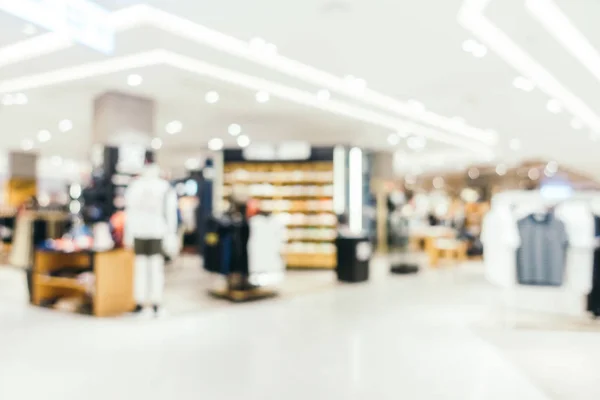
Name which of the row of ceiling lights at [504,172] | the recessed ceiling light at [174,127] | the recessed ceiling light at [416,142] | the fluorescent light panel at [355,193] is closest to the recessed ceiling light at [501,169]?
the row of ceiling lights at [504,172]

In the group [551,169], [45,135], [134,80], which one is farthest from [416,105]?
[551,169]

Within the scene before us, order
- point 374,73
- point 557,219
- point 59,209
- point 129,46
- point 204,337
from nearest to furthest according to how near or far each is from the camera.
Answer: point 204,337 → point 557,219 → point 129,46 → point 374,73 → point 59,209

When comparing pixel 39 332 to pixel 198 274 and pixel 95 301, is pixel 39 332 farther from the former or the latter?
pixel 198 274

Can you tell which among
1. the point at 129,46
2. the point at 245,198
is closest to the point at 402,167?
the point at 245,198

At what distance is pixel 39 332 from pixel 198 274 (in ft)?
15.5

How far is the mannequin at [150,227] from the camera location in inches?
226

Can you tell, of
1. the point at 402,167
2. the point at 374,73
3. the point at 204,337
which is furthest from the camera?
the point at 402,167

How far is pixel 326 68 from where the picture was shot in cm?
667

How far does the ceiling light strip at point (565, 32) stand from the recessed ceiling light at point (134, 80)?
4.99 meters

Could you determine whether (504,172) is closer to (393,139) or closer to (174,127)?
(393,139)

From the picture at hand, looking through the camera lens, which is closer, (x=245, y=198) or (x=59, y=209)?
(x=245, y=198)

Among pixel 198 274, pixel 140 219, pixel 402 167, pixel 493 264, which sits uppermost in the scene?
pixel 402 167

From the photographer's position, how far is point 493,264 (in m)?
5.49

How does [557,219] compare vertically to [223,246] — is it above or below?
above
